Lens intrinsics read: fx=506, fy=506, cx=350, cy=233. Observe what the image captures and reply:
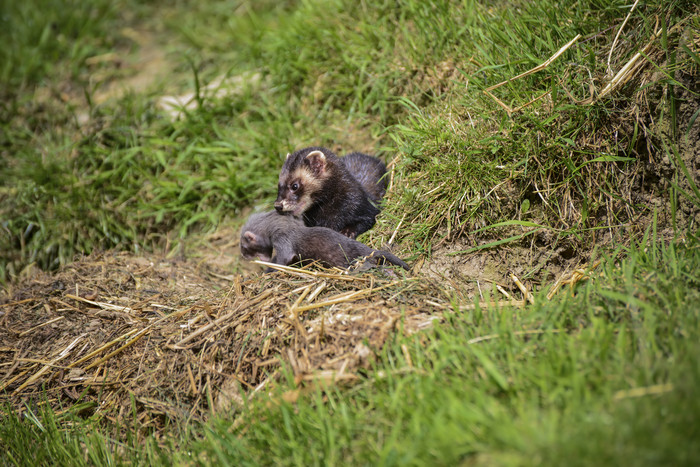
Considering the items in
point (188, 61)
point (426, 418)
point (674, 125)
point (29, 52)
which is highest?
point (29, 52)

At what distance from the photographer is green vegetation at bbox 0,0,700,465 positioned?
2316mm

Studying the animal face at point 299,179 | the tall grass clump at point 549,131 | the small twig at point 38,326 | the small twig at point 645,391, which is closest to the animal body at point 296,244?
the animal face at point 299,179

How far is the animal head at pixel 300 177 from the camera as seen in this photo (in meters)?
4.86

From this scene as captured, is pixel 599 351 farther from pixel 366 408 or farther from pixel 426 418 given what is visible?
pixel 366 408

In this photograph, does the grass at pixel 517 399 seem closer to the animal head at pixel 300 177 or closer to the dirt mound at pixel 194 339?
the dirt mound at pixel 194 339

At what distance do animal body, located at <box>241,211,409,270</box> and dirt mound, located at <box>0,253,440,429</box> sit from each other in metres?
0.36

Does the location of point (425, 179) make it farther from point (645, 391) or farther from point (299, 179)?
point (645, 391)

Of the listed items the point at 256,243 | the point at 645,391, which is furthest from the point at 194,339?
the point at 645,391

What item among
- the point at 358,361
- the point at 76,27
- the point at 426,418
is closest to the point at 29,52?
the point at 76,27

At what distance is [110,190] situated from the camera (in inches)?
224

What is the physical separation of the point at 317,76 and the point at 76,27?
445cm

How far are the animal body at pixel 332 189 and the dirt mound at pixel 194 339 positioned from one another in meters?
1.15

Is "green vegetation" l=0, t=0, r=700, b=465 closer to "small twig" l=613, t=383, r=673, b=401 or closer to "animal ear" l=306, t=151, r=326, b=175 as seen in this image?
"small twig" l=613, t=383, r=673, b=401

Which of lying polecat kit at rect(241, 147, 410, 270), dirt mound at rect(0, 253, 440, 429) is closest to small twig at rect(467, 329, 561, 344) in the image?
dirt mound at rect(0, 253, 440, 429)
